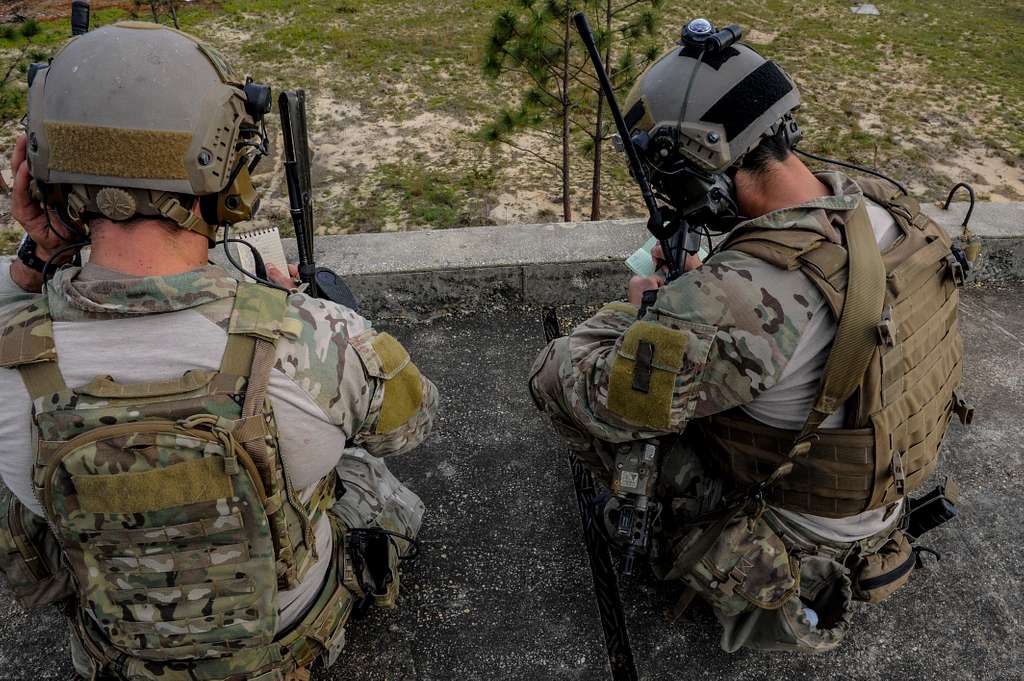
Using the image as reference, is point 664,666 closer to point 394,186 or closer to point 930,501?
point 930,501

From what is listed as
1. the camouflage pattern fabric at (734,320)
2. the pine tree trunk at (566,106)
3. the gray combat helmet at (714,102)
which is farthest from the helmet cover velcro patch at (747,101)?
the pine tree trunk at (566,106)

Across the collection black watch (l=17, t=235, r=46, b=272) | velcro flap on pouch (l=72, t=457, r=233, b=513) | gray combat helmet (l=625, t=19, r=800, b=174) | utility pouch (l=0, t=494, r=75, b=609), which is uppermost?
gray combat helmet (l=625, t=19, r=800, b=174)

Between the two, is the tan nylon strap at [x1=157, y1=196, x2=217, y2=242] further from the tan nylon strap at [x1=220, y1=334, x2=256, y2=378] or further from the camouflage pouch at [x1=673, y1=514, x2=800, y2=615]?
the camouflage pouch at [x1=673, y1=514, x2=800, y2=615]

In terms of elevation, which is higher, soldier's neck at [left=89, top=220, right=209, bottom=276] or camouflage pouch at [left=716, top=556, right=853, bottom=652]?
soldier's neck at [left=89, top=220, right=209, bottom=276]

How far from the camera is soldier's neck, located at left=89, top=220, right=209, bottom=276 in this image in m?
1.52

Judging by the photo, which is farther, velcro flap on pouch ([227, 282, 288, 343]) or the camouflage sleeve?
the camouflage sleeve

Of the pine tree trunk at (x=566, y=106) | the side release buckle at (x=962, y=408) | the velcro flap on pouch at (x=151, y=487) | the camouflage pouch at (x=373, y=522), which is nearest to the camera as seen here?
the velcro flap on pouch at (x=151, y=487)

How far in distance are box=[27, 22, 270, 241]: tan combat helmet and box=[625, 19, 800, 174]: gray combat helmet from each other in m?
1.10

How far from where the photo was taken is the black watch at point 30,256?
1.86 meters

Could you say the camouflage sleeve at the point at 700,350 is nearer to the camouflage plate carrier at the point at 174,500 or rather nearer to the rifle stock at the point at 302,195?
the camouflage plate carrier at the point at 174,500

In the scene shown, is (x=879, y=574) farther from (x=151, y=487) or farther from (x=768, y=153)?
(x=151, y=487)

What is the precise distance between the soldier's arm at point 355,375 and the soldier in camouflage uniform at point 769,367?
490 millimetres

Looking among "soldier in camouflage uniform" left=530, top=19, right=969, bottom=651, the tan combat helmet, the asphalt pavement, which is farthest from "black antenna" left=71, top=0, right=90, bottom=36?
the asphalt pavement

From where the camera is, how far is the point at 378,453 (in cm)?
191
